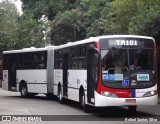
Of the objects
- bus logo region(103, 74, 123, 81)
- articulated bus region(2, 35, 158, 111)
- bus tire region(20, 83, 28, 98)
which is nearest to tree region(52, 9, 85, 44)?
bus tire region(20, 83, 28, 98)

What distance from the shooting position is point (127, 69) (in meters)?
15.9

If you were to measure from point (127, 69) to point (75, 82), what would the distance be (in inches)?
162

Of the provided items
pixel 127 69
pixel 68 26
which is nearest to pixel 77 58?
pixel 127 69

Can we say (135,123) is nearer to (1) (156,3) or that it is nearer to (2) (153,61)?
(2) (153,61)

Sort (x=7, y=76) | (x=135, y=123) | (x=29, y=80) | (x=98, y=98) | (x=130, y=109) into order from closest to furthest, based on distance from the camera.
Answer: (x=135, y=123)
(x=98, y=98)
(x=130, y=109)
(x=29, y=80)
(x=7, y=76)

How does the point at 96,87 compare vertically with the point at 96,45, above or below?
below

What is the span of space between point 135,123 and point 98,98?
2114mm

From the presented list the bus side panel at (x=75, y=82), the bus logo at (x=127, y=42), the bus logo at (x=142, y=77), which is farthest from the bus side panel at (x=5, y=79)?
the bus logo at (x=142, y=77)

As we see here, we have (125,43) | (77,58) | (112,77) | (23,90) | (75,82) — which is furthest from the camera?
(23,90)

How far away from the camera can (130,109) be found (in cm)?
1767

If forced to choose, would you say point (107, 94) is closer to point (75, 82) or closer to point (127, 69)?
point (127, 69)

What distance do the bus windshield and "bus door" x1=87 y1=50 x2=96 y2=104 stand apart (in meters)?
0.86

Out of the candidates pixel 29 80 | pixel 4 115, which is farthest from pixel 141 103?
pixel 29 80

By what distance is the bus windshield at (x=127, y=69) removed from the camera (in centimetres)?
1579
